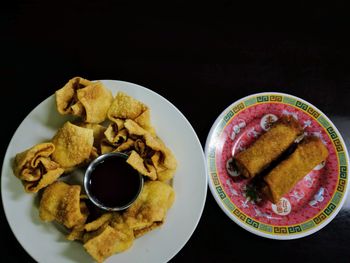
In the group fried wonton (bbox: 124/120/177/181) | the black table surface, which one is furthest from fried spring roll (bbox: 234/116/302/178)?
fried wonton (bbox: 124/120/177/181)

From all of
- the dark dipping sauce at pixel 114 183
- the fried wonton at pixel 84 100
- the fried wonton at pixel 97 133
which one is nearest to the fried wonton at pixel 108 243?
the dark dipping sauce at pixel 114 183

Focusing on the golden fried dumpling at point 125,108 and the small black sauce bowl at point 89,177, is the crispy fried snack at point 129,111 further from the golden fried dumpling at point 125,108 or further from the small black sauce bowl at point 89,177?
the small black sauce bowl at point 89,177

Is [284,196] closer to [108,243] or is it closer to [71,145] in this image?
[108,243]

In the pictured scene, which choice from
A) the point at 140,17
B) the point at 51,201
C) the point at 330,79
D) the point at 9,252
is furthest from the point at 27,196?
the point at 330,79

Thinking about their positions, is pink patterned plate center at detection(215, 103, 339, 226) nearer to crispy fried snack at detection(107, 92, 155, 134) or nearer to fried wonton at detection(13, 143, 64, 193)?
crispy fried snack at detection(107, 92, 155, 134)

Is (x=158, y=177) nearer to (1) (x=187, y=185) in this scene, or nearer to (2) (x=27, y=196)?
(1) (x=187, y=185)
